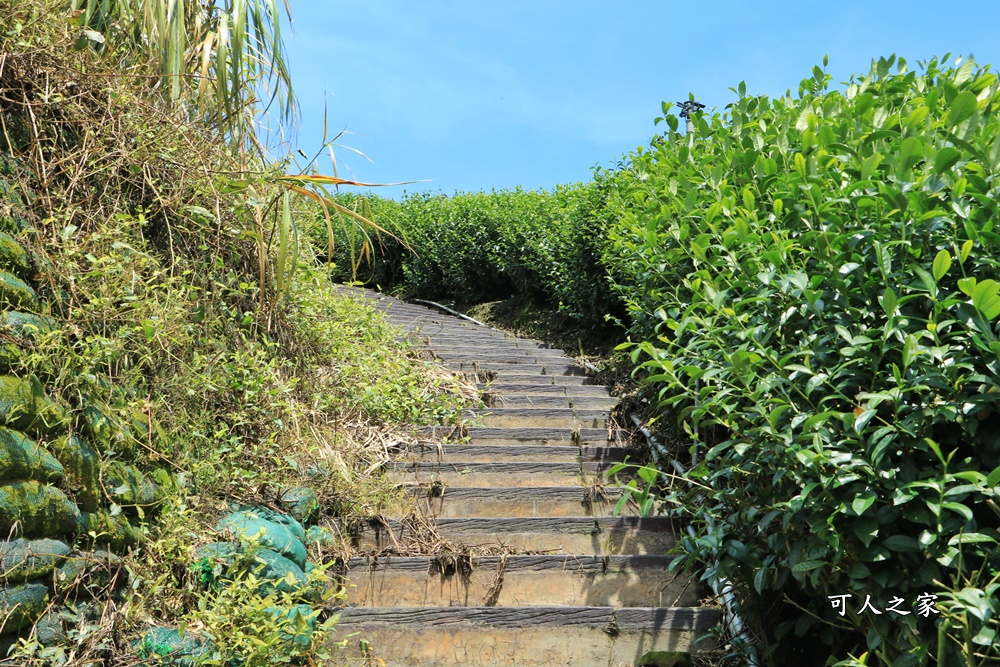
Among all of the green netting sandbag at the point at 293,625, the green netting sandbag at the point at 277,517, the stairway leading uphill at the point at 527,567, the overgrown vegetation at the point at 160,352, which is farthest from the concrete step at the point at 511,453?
the green netting sandbag at the point at 293,625

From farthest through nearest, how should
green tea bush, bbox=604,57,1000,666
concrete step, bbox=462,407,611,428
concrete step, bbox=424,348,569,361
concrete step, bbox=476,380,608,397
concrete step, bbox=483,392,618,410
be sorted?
concrete step, bbox=424,348,569,361, concrete step, bbox=476,380,608,397, concrete step, bbox=483,392,618,410, concrete step, bbox=462,407,611,428, green tea bush, bbox=604,57,1000,666

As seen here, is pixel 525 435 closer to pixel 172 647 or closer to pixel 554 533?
pixel 554 533

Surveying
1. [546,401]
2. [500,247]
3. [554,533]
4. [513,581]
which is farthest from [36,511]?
[500,247]

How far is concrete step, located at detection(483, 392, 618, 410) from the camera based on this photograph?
20.7ft

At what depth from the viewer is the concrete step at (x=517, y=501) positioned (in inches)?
185

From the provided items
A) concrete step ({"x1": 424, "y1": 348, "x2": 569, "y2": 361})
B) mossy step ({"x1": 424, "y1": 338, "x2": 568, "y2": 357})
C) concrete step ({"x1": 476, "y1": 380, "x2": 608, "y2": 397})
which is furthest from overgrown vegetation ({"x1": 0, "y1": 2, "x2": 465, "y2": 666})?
mossy step ({"x1": 424, "y1": 338, "x2": 568, "y2": 357})

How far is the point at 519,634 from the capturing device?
3.53m

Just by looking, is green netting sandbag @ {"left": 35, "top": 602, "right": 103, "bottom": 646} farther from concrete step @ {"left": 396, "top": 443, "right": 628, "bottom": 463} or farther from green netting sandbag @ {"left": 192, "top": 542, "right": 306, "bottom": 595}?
concrete step @ {"left": 396, "top": 443, "right": 628, "bottom": 463}

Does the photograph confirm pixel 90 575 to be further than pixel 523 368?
No

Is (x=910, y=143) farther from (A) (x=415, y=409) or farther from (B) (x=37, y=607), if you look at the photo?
(A) (x=415, y=409)

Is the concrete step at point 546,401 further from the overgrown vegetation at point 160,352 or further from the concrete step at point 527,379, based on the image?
the overgrown vegetation at point 160,352

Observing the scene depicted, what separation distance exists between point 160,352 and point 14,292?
82 centimetres

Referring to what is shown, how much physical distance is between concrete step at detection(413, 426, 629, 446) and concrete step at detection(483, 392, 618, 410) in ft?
2.04

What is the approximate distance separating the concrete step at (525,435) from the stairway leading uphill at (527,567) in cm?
1
